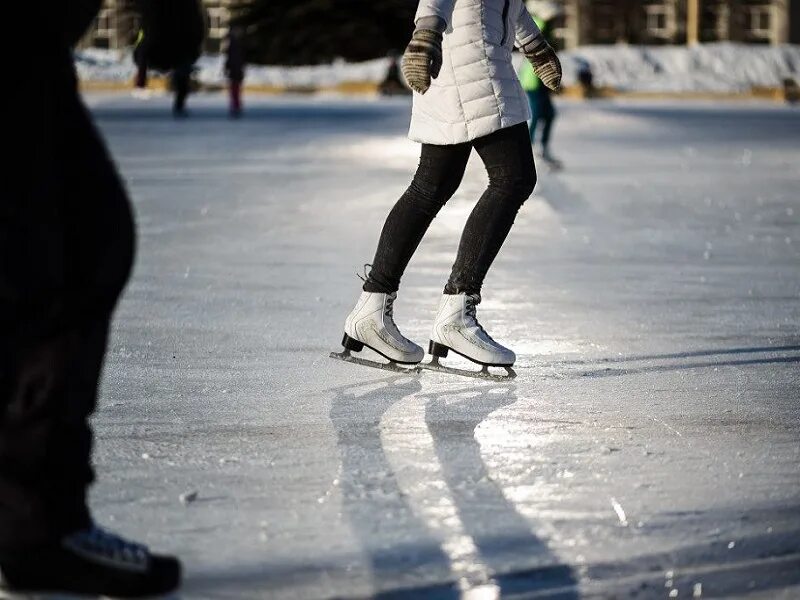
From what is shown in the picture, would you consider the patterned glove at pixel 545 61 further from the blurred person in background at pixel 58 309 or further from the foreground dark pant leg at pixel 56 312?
the foreground dark pant leg at pixel 56 312

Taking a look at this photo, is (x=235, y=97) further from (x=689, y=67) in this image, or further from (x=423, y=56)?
(x=423, y=56)

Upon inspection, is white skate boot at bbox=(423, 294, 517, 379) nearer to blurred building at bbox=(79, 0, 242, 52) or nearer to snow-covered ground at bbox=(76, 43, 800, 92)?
snow-covered ground at bbox=(76, 43, 800, 92)

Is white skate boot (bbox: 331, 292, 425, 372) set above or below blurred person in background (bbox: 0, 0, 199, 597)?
below

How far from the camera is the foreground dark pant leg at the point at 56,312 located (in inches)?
102

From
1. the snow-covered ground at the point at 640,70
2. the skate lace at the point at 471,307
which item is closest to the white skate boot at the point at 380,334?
the skate lace at the point at 471,307

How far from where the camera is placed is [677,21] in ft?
186

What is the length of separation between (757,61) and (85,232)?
38422 mm

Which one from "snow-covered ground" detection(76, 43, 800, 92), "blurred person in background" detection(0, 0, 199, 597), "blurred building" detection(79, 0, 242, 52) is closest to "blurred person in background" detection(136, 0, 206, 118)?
"blurred person in background" detection(0, 0, 199, 597)

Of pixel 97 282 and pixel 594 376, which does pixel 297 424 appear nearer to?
pixel 594 376

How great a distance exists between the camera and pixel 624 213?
10531mm

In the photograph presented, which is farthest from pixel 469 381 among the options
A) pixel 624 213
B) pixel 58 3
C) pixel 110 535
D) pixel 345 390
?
pixel 624 213

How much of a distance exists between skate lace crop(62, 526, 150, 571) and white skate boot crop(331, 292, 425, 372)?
7.30ft

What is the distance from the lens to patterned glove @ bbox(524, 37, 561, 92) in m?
4.97

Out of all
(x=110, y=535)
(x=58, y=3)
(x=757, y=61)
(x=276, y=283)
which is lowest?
(x=757, y=61)
